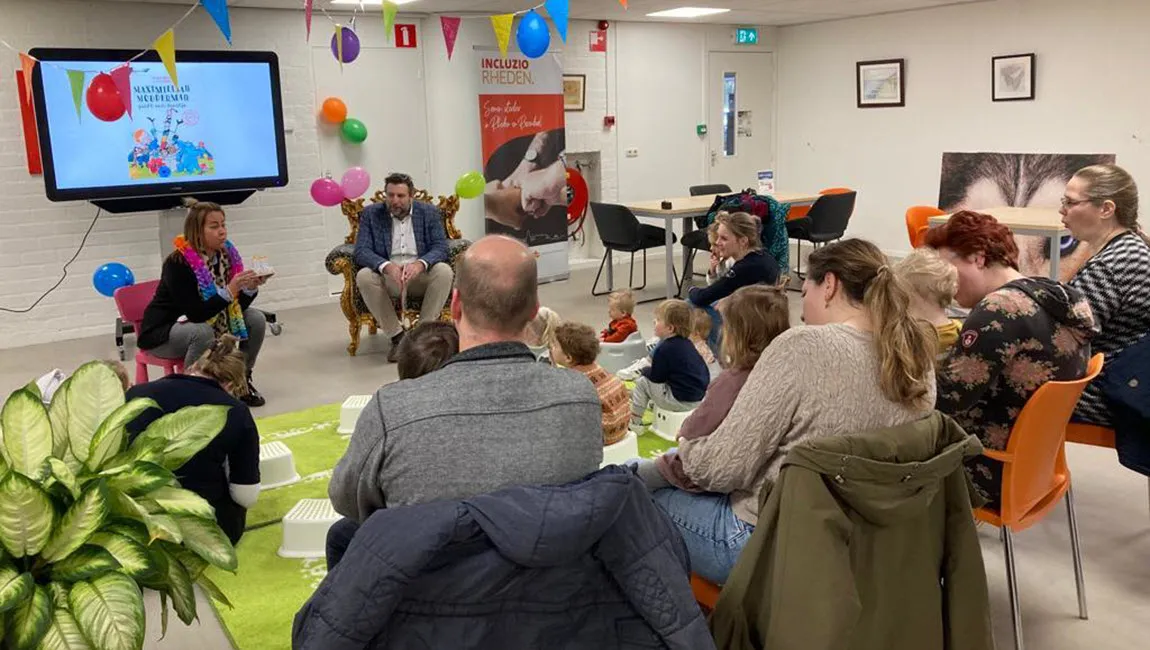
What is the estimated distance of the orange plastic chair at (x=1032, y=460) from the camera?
7.69 ft

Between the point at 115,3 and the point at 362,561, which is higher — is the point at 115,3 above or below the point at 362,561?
above

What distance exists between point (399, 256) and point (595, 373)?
9.59 ft

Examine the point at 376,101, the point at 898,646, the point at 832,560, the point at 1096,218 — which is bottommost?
the point at 898,646

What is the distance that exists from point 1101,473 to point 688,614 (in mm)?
3013

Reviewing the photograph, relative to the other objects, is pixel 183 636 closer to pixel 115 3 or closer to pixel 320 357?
pixel 320 357

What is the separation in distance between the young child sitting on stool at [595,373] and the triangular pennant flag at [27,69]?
4.27 meters

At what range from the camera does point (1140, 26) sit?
780 cm

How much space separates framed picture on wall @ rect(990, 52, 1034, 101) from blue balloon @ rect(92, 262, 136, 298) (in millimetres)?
7482

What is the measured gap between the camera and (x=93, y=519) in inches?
52.3


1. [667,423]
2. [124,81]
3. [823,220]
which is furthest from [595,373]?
[823,220]

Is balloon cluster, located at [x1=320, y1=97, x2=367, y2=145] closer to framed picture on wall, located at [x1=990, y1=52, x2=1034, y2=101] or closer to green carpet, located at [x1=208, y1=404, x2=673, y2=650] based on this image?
green carpet, located at [x1=208, y1=404, x2=673, y2=650]

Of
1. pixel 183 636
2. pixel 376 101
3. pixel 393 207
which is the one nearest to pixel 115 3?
pixel 376 101

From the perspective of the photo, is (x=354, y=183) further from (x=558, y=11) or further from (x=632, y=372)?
(x=632, y=372)

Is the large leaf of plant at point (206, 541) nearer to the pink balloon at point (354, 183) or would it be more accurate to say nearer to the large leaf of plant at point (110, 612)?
the large leaf of plant at point (110, 612)
